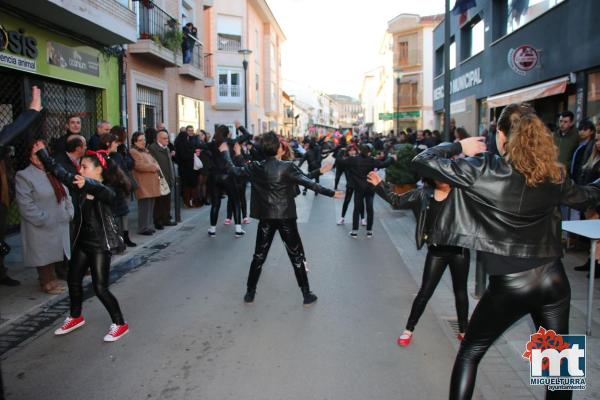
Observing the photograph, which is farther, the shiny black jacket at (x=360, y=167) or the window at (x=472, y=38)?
the window at (x=472, y=38)

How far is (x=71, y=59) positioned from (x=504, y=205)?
11.1 metres

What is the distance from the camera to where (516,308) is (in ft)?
8.98

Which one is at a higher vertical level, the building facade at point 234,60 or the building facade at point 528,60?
the building facade at point 234,60

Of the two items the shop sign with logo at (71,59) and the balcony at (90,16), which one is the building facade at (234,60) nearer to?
the balcony at (90,16)

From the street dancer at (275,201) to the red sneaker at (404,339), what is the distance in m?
1.33

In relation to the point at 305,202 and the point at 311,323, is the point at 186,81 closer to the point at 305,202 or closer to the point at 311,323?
the point at 305,202

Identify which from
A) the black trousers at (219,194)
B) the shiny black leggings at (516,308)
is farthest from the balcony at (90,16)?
the shiny black leggings at (516,308)

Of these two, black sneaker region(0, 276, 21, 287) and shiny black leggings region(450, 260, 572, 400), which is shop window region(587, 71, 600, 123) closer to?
shiny black leggings region(450, 260, 572, 400)

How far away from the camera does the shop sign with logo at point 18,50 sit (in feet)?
29.8

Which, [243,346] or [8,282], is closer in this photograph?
[243,346]

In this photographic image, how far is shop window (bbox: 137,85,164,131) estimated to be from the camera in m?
15.8

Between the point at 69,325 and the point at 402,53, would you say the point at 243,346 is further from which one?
the point at 402,53

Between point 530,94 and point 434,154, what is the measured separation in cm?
1120

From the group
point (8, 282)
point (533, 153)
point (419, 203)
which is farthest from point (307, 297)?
point (8, 282)
